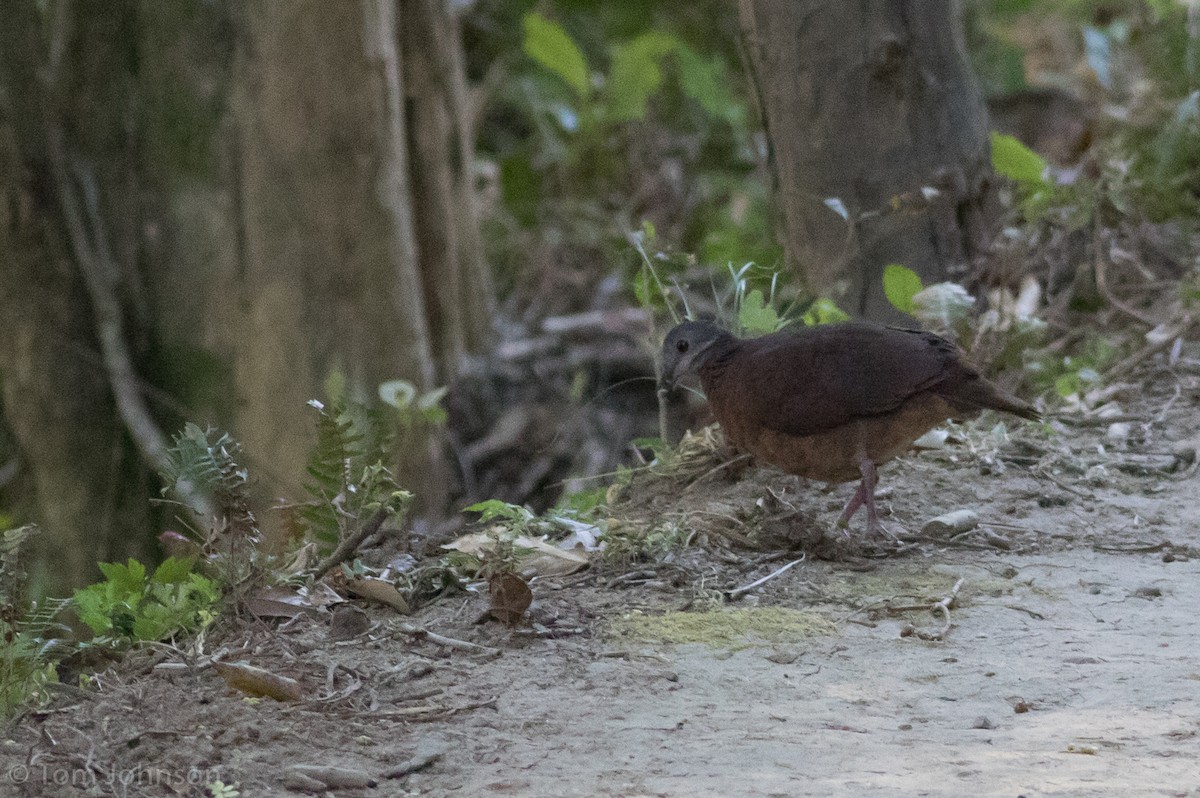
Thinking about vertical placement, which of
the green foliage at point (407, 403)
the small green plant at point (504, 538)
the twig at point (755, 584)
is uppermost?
the small green plant at point (504, 538)

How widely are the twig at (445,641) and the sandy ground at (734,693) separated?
0.06 ft

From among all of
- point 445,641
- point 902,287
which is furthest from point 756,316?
point 445,641

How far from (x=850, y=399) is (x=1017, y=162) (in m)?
2.58

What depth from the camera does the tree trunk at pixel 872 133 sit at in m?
5.02

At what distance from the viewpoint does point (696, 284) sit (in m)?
8.60

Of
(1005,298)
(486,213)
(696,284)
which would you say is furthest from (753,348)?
(486,213)

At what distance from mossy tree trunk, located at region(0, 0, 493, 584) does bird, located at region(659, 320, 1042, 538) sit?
321cm

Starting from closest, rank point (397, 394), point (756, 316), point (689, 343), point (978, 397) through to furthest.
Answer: point (978, 397), point (689, 343), point (756, 316), point (397, 394)

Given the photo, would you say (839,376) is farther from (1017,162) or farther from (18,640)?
(1017,162)

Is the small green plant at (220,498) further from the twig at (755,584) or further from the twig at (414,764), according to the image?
the twig at (755,584)

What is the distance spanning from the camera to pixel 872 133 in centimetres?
507

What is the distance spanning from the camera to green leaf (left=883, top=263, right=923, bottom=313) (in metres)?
4.75

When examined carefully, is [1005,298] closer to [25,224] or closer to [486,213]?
[25,224]

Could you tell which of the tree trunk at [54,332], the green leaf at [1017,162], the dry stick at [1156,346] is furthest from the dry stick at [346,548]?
the tree trunk at [54,332]
